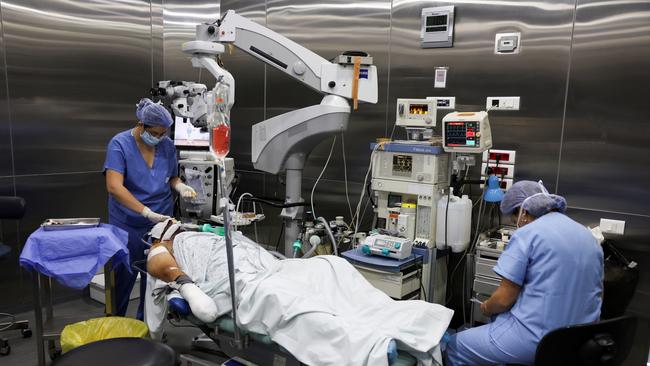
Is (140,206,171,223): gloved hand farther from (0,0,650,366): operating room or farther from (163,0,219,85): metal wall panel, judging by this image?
(163,0,219,85): metal wall panel

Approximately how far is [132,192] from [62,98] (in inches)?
57.7

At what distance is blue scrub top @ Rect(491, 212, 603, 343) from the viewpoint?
1855 mm

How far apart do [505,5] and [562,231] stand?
1954 mm

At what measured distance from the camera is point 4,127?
3.51 m

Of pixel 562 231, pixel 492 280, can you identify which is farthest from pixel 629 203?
pixel 562 231

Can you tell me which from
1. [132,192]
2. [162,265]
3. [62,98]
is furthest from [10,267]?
[162,265]

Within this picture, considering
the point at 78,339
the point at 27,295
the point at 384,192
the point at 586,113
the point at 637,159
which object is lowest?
the point at 27,295

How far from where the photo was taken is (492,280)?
2713 millimetres

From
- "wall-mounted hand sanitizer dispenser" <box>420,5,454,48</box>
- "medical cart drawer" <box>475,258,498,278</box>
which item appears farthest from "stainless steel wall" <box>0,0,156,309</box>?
"medical cart drawer" <box>475,258,498,278</box>

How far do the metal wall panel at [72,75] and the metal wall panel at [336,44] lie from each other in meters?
1.28

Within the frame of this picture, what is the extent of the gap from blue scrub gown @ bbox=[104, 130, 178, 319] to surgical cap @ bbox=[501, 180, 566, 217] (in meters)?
2.12

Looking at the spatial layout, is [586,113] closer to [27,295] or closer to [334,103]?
[334,103]

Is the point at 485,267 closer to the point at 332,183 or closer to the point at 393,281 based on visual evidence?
the point at 393,281

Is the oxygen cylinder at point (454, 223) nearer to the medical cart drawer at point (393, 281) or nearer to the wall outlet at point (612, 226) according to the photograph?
the medical cart drawer at point (393, 281)
